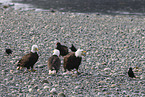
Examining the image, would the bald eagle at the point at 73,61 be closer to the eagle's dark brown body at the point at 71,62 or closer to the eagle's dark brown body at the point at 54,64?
the eagle's dark brown body at the point at 71,62

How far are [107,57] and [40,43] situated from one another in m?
4.18

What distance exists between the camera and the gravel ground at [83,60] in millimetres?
8469

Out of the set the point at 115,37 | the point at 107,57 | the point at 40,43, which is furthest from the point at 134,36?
the point at 40,43

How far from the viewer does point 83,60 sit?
1173 centimetres

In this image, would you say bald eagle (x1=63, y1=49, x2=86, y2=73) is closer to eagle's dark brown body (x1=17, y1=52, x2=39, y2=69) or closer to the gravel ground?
the gravel ground

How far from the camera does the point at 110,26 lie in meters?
19.6

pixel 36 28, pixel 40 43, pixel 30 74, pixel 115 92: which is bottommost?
pixel 115 92

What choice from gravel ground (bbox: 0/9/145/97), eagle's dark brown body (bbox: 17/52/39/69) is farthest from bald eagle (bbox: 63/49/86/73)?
eagle's dark brown body (bbox: 17/52/39/69)

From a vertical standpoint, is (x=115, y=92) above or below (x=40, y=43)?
below

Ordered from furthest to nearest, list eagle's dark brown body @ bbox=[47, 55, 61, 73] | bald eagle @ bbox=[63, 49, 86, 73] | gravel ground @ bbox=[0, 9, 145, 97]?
bald eagle @ bbox=[63, 49, 86, 73] → eagle's dark brown body @ bbox=[47, 55, 61, 73] → gravel ground @ bbox=[0, 9, 145, 97]

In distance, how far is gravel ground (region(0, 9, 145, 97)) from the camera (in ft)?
27.8

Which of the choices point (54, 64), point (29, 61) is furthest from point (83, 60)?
point (29, 61)

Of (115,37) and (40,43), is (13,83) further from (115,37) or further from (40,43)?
(115,37)

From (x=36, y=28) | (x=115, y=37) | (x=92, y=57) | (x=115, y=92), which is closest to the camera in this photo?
(x=115, y=92)
